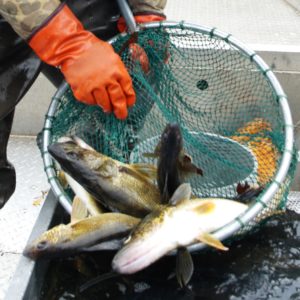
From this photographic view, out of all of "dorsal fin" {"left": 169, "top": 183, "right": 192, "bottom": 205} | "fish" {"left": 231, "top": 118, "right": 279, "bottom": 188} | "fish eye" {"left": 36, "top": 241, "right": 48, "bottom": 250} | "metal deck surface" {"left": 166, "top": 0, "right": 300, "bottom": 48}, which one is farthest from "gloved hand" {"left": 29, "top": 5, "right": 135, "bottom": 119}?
"metal deck surface" {"left": 166, "top": 0, "right": 300, "bottom": 48}

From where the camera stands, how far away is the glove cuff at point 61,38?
2.00 meters

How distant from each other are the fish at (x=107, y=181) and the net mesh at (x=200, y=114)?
41 cm

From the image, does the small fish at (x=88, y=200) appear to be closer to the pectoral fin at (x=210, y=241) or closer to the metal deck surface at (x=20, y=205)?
the pectoral fin at (x=210, y=241)

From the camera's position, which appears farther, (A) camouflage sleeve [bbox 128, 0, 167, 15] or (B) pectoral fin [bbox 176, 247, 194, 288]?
(A) camouflage sleeve [bbox 128, 0, 167, 15]

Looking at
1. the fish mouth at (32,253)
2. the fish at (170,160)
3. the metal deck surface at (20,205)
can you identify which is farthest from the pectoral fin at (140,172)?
the metal deck surface at (20,205)

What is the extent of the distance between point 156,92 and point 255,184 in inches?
27.8

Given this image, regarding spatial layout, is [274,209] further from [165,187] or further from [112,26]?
[112,26]

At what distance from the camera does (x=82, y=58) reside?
2014 millimetres

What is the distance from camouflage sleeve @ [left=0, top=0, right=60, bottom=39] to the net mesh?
44 cm

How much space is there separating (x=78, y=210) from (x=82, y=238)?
190 mm

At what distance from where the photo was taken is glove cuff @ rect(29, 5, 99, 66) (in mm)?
2004

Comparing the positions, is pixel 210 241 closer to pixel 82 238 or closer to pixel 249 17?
pixel 82 238

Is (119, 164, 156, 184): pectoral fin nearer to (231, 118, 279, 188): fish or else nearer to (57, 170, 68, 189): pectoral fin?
(57, 170, 68, 189): pectoral fin

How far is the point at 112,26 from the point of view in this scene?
2539mm
